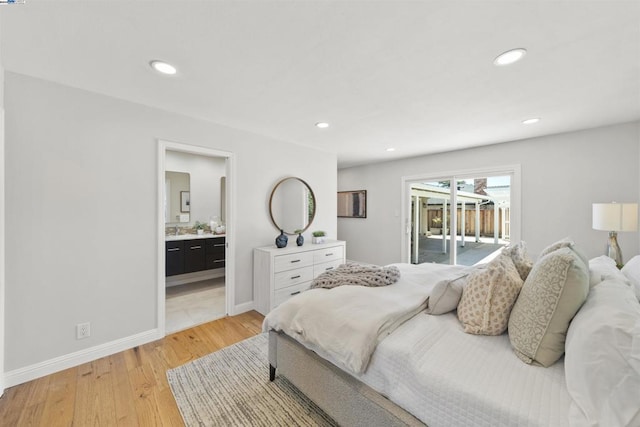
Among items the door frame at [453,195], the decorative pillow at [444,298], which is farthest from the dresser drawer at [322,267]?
the decorative pillow at [444,298]

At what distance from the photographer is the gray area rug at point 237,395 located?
5.08 feet

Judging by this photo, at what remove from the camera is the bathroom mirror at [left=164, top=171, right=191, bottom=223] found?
4359 millimetres

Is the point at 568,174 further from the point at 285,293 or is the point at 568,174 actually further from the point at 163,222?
the point at 163,222

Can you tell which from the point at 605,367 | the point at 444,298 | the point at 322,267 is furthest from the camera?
the point at 322,267

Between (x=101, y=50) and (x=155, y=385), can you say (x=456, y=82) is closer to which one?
(x=101, y=50)

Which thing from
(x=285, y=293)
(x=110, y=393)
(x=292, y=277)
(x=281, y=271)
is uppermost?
(x=281, y=271)

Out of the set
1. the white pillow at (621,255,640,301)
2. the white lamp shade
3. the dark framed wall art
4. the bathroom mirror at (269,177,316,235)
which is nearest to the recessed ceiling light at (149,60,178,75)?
the bathroom mirror at (269,177,316,235)

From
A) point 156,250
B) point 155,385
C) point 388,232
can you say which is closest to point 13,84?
point 156,250

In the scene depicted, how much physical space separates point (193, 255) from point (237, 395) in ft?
9.14

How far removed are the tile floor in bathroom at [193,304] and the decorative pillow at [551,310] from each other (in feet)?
9.68


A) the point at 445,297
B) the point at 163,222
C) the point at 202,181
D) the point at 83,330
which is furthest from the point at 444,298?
the point at 202,181

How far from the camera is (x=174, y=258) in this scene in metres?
3.83

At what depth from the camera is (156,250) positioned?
2486mm

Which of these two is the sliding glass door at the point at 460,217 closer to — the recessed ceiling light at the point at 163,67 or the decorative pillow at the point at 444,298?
the decorative pillow at the point at 444,298
